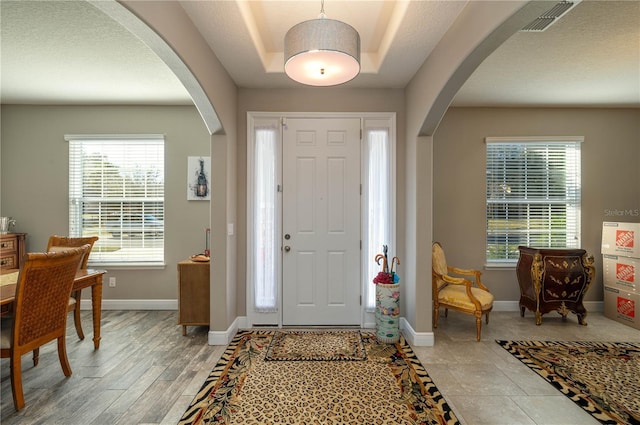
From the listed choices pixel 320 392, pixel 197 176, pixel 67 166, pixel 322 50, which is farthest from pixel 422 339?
pixel 67 166

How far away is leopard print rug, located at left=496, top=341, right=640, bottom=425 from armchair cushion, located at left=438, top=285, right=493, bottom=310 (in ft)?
1.41

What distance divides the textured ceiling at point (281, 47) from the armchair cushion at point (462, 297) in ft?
8.02

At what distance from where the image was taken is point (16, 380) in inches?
81.9

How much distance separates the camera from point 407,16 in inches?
89.3

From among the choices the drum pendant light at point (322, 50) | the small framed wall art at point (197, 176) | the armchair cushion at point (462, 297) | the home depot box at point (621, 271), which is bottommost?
the armchair cushion at point (462, 297)

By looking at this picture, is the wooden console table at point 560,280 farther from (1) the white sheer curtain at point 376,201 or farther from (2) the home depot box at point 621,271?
(1) the white sheer curtain at point 376,201

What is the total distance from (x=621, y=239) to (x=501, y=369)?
8.96 ft

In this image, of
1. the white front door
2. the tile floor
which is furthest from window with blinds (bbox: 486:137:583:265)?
the white front door

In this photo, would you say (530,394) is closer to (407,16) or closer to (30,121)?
(407,16)

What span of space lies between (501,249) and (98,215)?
5747 millimetres

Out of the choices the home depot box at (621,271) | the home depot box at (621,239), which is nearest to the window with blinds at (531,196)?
the home depot box at (621,239)

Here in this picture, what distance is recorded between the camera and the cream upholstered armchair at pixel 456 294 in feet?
11.0

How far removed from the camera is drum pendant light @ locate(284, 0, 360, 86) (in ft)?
5.60

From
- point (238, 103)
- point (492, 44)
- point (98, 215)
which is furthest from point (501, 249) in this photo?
point (98, 215)
